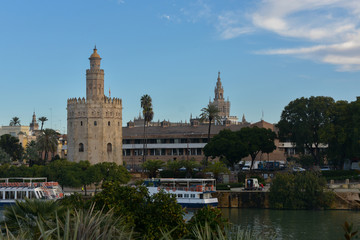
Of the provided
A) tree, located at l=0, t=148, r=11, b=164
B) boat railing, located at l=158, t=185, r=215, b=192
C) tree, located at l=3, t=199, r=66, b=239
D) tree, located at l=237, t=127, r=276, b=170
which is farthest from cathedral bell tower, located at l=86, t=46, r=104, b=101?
tree, located at l=3, t=199, r=66, b=239

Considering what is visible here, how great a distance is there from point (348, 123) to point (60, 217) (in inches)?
2339

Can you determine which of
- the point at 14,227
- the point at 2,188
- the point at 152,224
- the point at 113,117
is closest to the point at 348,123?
the point at 113,117

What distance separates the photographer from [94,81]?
9512 cm

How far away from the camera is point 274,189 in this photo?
62938mm

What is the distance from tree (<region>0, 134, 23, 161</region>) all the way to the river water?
196 feet

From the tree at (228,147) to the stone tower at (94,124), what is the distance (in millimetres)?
15908

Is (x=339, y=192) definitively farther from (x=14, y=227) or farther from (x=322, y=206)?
(x=14, y=227)

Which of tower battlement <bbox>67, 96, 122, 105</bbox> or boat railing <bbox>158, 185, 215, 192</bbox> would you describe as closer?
boat railing <bbox>158, 185, 215, 192</bbox>

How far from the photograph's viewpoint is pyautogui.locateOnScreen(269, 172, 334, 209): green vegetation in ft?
201

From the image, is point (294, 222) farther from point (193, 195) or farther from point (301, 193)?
point (193, 195)

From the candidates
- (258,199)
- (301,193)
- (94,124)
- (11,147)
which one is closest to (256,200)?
(258,199)

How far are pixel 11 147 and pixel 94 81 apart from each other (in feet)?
89.8

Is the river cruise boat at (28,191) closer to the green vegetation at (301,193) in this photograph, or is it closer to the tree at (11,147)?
the green vegetation at (301,193)

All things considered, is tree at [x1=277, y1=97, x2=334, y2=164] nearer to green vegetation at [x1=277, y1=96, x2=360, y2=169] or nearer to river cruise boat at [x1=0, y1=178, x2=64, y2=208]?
green vegetation at [x1=277, y1=96, x2=360, y2=169]
